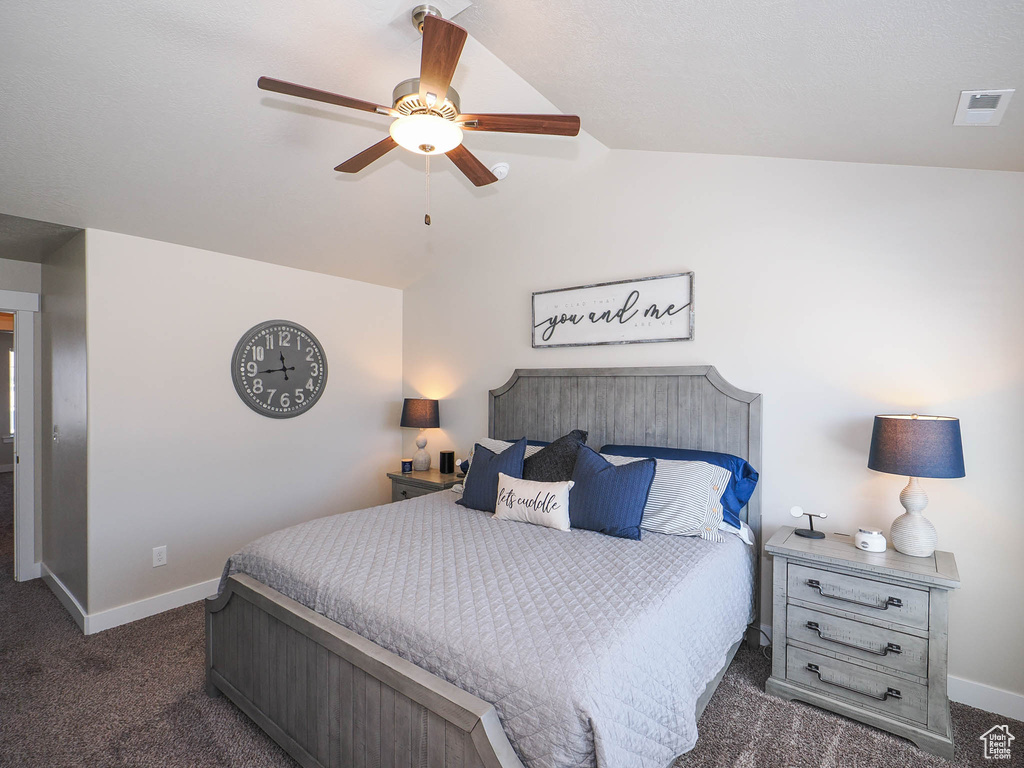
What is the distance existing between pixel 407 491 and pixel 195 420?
1.48 metres

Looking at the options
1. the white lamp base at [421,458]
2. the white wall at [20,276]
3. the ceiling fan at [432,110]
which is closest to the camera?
the ceiling fan at [432,110]

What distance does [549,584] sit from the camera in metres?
1.72

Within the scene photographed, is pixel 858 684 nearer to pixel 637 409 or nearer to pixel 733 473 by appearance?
pixel 733 473

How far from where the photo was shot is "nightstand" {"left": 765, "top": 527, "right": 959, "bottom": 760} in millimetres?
1859

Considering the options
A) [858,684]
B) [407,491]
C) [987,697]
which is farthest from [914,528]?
[407,491]

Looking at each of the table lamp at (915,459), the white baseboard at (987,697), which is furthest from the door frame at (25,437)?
the white baseboard at (987,697)

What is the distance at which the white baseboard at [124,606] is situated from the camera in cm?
278

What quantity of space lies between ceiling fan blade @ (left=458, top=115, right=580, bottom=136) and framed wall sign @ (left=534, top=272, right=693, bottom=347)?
1.43 meters

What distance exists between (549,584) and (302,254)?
286 cm

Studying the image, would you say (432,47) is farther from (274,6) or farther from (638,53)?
(638,53)

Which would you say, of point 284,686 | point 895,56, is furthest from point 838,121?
point 284,686

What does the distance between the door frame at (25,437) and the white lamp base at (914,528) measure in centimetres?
528

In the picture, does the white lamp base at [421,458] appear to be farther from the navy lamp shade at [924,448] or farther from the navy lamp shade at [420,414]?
the navy lamp shade at [924,448]

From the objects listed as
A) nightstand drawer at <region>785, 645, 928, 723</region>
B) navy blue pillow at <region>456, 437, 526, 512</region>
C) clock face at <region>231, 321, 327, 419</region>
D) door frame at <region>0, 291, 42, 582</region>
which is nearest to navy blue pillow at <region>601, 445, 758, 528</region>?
nightstand drawer at <region>785, 645, 928, 723</region>
